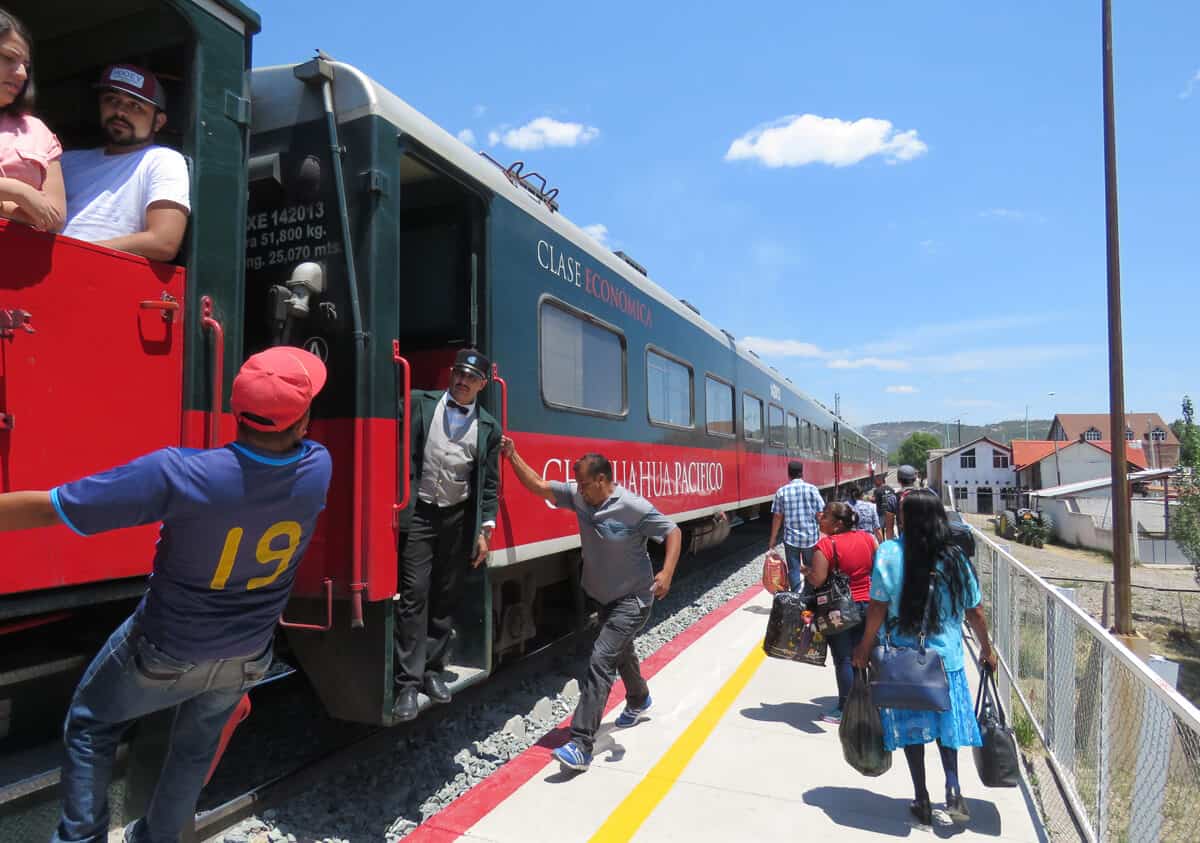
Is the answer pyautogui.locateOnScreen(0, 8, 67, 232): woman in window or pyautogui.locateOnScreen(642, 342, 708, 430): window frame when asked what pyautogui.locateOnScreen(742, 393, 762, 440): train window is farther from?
pyautogui.locateOnScreen(0, 8, 67, 232): woman in window

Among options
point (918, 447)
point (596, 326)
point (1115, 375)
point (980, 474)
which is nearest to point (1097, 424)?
point (980, 474)

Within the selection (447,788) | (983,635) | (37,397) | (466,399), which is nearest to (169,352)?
(37,397)

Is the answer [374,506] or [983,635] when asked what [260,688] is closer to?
[374,506]

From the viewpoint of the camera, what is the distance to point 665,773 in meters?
4.23

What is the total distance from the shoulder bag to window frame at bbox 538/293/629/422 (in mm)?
2044

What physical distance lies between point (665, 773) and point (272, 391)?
3165 millimetres

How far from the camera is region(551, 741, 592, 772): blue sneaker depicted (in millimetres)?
4074

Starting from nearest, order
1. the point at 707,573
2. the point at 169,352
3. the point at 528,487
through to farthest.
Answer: the point at 169,352
the point at 528,487
the point at 707,573

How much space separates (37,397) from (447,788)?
114 inches

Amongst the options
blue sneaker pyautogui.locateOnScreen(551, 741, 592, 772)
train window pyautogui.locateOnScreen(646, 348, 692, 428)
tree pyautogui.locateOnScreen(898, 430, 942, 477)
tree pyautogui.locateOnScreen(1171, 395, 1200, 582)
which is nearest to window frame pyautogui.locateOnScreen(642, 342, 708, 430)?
train window pyautogui.locateOnScreen(646, 348, 692, 428)

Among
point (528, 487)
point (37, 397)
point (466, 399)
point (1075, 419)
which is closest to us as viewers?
point (37, 397)

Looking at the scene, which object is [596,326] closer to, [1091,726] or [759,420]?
[1091,726]

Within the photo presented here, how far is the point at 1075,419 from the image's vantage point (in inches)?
3844

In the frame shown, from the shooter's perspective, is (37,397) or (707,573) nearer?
(37,397)
